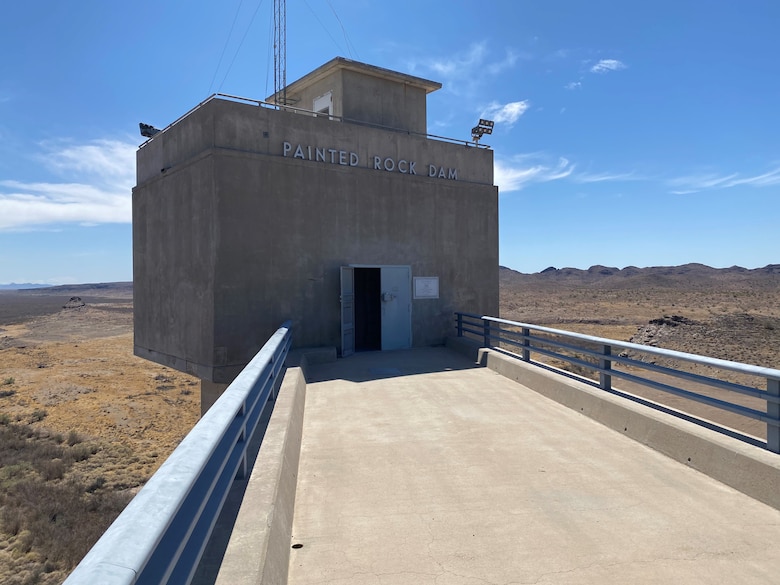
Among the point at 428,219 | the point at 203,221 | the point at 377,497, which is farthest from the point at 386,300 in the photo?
the point at 377,497

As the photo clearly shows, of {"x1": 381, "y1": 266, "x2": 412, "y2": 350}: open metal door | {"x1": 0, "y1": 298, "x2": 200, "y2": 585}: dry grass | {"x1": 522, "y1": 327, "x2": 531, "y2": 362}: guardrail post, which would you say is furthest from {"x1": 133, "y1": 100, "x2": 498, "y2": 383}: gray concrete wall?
{"x1": 522, "y1": 327, "x2": 531, "y2": 362}: guardrail post

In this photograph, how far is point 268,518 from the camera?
3406 millimetres

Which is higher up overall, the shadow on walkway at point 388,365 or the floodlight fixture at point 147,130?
the floodlight fixture at point 147,130

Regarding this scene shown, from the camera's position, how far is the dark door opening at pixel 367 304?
1702cm

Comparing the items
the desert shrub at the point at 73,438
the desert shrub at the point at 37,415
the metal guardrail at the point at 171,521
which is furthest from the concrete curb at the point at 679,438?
the desert shrub at the point at 37,415

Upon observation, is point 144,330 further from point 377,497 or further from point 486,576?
point 486,576

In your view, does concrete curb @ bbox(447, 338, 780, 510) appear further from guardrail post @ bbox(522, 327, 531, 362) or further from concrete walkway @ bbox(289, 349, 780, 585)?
guardrail post @ bbox(522, 327, 531, 362)

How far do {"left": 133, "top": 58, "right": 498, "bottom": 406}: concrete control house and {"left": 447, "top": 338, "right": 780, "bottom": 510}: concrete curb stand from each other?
19.7ft

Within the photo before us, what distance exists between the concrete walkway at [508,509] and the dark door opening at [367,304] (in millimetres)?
9325

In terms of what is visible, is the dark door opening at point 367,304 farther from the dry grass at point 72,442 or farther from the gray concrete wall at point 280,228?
the dry grass at point 72,442

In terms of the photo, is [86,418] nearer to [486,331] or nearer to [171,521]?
[486,331]

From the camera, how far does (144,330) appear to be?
15391 mm

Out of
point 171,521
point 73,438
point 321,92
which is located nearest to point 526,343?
point 171,521

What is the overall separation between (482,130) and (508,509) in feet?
45.1
